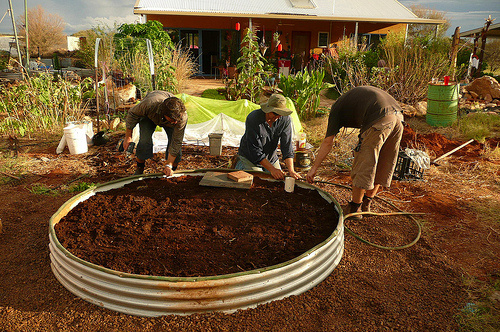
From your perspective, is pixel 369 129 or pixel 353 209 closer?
pixel 369 129

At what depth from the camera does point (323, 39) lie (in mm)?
15758

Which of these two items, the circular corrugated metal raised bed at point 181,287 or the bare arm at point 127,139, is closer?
the circular corrugated metal raised bed at point 181,287

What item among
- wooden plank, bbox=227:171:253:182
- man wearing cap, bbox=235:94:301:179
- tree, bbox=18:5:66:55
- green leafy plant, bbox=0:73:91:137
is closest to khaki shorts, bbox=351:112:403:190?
man wearing cap, bbox=235:94:301:179

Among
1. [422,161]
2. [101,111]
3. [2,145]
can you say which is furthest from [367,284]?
[101,111]

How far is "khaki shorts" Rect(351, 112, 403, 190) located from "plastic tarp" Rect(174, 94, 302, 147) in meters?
2.59

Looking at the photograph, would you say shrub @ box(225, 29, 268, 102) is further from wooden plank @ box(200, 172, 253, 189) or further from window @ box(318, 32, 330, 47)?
window @ box(318, 32, 330, 47)

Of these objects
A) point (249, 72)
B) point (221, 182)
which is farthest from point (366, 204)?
point (249, 72)

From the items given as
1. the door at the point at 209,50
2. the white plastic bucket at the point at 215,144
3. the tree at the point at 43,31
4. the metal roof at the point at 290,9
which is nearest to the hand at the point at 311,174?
the white plastic bucket at the point at 215,144

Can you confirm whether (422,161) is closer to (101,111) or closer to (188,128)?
(188,128)

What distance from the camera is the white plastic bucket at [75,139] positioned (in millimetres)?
5348

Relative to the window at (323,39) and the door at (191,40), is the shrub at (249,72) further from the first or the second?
the window at (323,39)

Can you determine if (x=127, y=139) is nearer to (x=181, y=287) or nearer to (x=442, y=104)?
(x=181, y=287)

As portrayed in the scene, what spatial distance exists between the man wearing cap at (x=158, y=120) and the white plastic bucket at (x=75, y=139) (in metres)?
1.75

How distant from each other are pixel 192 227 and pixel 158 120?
4.83 ft
